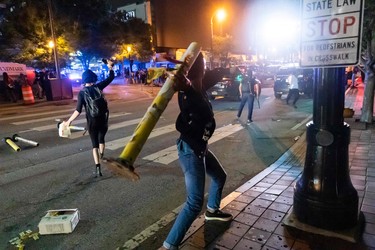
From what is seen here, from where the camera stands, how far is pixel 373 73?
27.8ft

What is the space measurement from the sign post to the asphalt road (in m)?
1.75

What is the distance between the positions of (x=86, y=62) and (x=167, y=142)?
29.1 metres

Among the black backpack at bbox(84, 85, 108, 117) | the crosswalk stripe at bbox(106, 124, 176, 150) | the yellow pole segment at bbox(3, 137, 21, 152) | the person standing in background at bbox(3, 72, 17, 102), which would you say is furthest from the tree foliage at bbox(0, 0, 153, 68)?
the black backpack at bbox(84, 85, 108, 117)

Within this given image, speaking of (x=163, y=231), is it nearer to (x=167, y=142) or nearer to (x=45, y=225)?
(x=45, y=225)

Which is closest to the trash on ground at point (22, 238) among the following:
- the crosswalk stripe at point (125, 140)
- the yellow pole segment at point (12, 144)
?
the crosswalk stripe at point (125, 140)

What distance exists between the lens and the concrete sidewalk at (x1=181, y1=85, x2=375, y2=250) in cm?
306

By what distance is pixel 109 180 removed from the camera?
5.48 meters

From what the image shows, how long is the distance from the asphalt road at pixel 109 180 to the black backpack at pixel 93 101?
1.17m

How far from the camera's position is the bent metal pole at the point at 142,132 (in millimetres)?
2338

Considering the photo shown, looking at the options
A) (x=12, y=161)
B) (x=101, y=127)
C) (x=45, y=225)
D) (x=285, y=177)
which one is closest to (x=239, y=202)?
(x=285, y=177)

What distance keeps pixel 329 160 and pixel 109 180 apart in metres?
3.71

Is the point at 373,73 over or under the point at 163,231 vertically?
over

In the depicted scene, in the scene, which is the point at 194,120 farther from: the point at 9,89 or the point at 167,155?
the point at 9,89

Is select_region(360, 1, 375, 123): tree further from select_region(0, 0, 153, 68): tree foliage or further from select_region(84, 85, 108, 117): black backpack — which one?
select_region(0, 0, 153, 68): tree foliage
